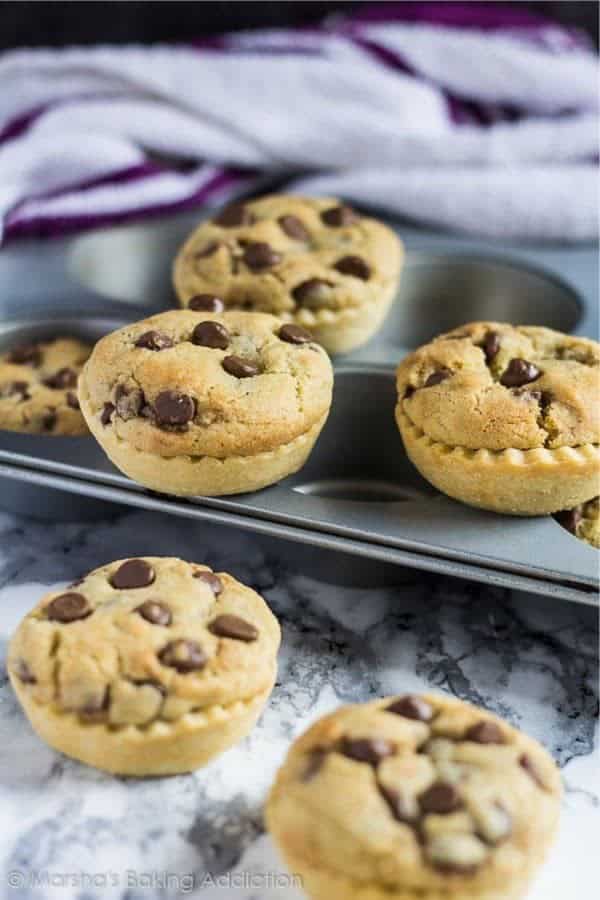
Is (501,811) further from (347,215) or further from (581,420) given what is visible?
(347,215)

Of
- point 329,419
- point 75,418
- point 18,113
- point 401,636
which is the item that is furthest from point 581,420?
point 18,113

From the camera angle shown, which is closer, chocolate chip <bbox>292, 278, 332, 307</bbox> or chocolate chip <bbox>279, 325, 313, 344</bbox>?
chocolate chip <bbox>279, 325, 313, 344</bbox>

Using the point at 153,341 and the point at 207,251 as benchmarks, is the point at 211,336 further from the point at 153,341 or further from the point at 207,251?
the point at 207,251

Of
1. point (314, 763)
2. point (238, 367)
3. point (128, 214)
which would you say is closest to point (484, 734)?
point (314, 763)

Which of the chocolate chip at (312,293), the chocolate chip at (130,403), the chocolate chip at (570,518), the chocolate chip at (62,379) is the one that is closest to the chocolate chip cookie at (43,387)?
the chocolate chip at (62,379)

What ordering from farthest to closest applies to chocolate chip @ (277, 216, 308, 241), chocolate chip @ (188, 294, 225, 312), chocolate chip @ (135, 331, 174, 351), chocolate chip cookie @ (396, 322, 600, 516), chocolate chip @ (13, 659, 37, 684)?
chocolate chip @ (277, 216, 308, 241), chocolate chip @ (188, 294, 225, 312), chocolate chip @ (135, 331, 174, 351), chocolate chip cookie @ (396, 322, 600, 516), chocolate chip @ (13, 659, 37, 684)

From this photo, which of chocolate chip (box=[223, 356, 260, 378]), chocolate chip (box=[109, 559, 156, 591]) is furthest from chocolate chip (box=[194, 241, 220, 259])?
chocolate chip (box=[109, 559, 156, 591])

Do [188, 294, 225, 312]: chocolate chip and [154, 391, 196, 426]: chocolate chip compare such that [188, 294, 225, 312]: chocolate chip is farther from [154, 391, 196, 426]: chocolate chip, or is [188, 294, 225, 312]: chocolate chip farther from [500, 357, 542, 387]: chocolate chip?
[500, 357, 542, 387]: chocolate chip

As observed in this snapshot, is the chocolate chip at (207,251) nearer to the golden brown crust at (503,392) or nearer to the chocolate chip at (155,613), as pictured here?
the golden brown crust at (503,392)
